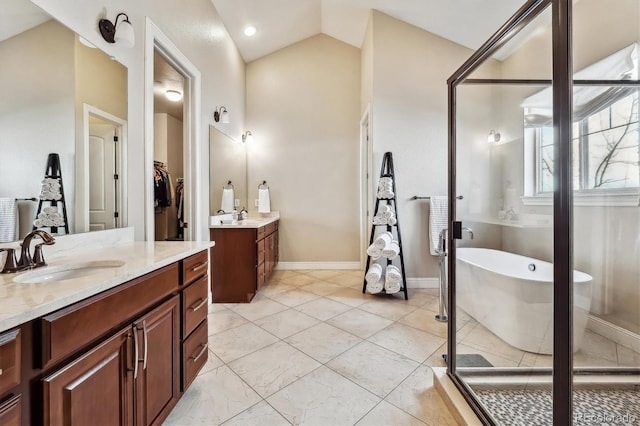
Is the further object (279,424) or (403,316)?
(403,316)

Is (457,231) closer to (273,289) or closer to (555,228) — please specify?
(555,228)

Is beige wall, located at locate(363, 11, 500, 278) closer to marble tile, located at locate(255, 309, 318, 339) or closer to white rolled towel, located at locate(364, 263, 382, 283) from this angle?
white rolled towel, located at locate(364, 263, 382, 283)

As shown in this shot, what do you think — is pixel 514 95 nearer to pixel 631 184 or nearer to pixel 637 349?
pixel 631 184

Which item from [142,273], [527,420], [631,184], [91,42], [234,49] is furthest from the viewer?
[234,49]

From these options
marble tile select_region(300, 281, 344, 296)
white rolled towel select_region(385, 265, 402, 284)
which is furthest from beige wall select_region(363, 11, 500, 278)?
marble tile select_region(300, 281, 344, 296)

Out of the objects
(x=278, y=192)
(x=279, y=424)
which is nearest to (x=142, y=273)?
(x=279, y=424)

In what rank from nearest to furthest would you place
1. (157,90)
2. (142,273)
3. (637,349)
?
(142,273) → (637,349) → (157,90)

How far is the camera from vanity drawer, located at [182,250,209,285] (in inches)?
54.8

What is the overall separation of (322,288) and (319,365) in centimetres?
164

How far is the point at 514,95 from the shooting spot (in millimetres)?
2191

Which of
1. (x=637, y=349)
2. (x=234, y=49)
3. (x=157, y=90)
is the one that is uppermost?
(x=234, y=49)

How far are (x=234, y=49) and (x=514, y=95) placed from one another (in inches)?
131

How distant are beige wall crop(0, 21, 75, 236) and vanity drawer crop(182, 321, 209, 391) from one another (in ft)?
2.69

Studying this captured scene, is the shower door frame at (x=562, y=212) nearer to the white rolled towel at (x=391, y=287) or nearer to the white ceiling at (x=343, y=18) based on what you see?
the white rolled towel at (x=391, y=287)
